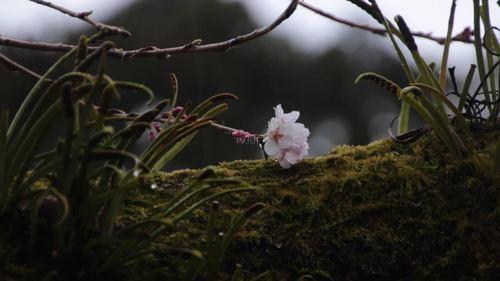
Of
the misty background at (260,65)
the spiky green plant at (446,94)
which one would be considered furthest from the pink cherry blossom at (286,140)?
the misty background at (260,65)

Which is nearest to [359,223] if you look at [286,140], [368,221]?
[368,221]

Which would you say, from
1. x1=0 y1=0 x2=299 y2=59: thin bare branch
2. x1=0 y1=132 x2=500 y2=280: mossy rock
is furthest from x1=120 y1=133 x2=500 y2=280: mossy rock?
x1=0 y1=0 x2=299 y2=59: thin bare branch

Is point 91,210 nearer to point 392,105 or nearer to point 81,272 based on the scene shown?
point 81,272

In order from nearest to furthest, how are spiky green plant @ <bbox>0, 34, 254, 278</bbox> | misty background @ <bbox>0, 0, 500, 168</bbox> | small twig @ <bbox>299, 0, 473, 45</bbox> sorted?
spiky green plant @ <bbox>0, 34, 254, 278</bbox>, small twig @ <bbox>299, 0, 473, 45</bbox>, misty background @ <bbox>0, 0, 500, 168</bbox>

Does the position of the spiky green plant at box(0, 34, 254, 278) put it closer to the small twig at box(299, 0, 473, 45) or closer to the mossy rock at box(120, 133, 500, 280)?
the mossy rock at box(120, 133, 500, 280)

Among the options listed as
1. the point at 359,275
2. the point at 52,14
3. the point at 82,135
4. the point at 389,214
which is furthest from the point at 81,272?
the point at 52,14

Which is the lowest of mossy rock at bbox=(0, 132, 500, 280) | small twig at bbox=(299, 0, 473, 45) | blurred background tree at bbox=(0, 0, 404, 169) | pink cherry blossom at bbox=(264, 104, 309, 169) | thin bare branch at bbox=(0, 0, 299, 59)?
mossy rock at bbox=(0, 132, 500, 280)

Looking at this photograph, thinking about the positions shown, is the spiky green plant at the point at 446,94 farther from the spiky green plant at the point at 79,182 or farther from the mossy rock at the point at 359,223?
the spiky green plant at the point at 79,182

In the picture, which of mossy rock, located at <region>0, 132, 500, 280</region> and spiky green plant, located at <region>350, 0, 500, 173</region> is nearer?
mossy rock, located at <region>0, 132, 500, 280</region>
